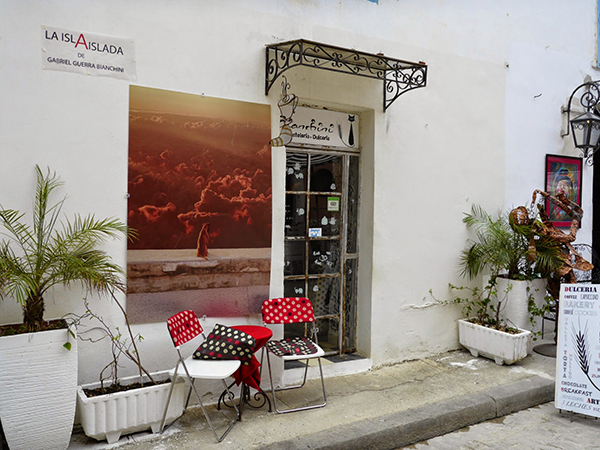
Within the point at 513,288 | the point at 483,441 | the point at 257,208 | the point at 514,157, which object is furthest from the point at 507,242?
the point at 257,208

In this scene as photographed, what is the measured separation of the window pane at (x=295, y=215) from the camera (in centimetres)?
545

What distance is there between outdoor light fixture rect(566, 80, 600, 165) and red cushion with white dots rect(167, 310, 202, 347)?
5881 millimetres

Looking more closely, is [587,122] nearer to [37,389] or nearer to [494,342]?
[494,342]

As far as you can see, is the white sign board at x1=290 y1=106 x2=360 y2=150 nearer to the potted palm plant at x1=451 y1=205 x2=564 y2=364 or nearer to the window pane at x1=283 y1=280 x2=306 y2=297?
the window pane at x1=283 y1=280 x2=306 y2=297

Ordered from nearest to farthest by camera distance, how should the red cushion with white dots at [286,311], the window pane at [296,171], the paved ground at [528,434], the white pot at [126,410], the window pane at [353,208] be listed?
the white pot at [126,410] → the paved ground at [528,434] → the red cushion with white dots at [286,311] → the window pane at [296,171] → the window pane at [353,208]

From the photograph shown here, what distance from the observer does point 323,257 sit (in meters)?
5.76

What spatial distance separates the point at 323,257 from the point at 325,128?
1.44 metres

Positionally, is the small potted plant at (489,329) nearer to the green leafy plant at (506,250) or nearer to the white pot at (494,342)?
the white pot at (494,342)

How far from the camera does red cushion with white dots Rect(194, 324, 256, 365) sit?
161 inches

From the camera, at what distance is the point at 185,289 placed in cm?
463

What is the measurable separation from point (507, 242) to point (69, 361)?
499 cm

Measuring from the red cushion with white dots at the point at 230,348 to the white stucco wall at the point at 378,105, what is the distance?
62 centimetres

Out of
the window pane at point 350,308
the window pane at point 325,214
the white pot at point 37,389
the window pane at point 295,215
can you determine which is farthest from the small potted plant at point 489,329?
the white pot at point 37,389

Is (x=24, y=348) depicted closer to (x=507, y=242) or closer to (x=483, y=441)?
(x=483, y=441)
